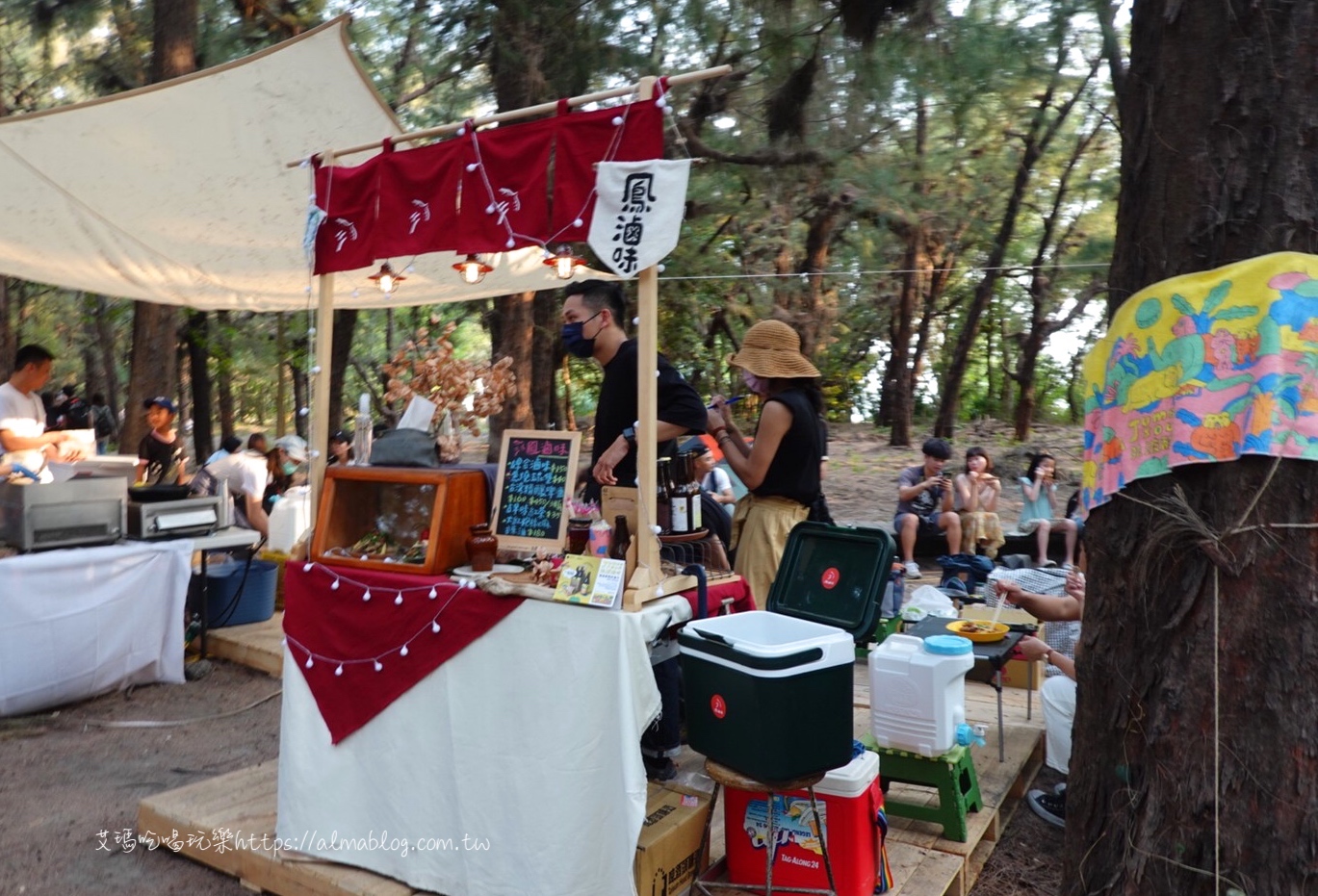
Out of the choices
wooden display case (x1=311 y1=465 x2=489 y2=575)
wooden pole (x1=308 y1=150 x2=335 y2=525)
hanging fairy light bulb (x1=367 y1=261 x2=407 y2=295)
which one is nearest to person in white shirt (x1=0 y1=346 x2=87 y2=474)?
hanging fairy light bulb (x1=367 y1=261 x2=407 y2=295)

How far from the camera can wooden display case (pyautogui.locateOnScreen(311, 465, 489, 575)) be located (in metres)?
3.05

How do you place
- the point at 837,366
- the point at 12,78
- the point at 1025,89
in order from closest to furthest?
1. the point at 1025,89
2. the point at 12,78
3. the point at 837,366

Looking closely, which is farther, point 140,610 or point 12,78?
point 12,78

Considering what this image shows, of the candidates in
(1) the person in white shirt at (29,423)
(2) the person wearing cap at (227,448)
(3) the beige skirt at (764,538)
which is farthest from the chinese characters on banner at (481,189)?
(2) the person wearing cap at (227,448)

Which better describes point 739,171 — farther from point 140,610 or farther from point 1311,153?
point 1311,153

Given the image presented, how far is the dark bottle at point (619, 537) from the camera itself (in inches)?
113

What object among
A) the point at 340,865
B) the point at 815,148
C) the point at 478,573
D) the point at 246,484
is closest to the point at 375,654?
the point at 478,573

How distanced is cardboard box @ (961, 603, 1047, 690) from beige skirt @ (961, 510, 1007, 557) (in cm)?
273

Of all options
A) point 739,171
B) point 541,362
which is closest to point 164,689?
point 541,362

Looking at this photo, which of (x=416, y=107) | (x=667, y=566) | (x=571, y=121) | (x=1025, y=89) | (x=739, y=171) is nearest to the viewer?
(x=571, y=121)

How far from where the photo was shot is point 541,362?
9883 mm

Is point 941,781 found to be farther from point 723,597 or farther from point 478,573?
point 478,573

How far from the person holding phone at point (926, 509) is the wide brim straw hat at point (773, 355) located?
4474 mm

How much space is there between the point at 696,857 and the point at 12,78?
18.8 metres
